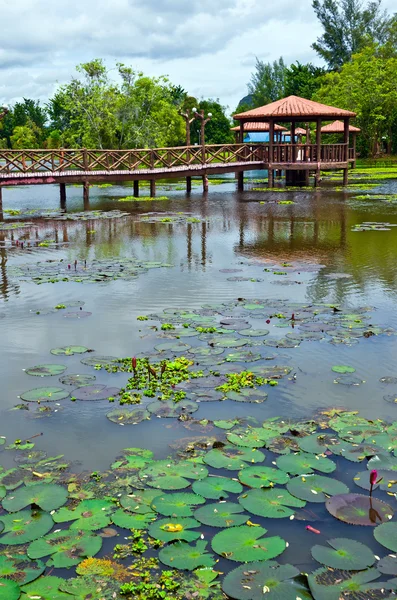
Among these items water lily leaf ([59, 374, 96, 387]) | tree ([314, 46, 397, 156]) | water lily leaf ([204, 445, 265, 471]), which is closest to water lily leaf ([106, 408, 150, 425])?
water lily leaf ([59, 374, 96, 387])

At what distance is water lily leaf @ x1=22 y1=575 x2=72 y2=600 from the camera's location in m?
2.99

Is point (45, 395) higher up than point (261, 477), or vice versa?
point (45, 395)

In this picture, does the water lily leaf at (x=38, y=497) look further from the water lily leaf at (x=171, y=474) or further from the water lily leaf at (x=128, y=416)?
the water lily leaf at (x=128, y=416)

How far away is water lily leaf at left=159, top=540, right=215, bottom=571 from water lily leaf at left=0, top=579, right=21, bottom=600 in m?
0.69

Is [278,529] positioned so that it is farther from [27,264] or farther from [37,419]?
[27,264]

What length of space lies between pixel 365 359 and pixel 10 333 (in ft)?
12.2

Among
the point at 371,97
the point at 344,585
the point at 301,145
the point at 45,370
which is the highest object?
the point at 371,97

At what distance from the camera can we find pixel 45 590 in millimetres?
3035

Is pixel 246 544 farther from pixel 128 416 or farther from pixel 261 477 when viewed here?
pixel 128 416

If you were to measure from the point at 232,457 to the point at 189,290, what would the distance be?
4756 mm

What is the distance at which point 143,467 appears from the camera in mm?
4160

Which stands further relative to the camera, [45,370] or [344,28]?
[344,28]

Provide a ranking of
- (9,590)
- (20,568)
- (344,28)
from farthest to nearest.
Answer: (344,28)
(20,568)
(9,590)

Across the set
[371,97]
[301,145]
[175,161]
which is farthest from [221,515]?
[371,97]
